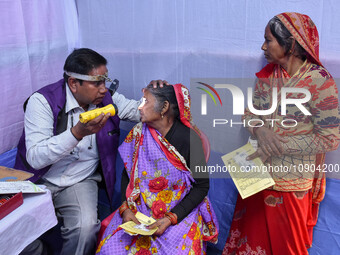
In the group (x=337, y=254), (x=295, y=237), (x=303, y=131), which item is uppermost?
(x=303, y=131)

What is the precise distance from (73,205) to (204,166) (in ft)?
2.74

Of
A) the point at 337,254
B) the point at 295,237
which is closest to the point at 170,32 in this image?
the point at 295,237

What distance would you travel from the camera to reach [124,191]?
191cm

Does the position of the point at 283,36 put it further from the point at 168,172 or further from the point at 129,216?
the point at 129,216

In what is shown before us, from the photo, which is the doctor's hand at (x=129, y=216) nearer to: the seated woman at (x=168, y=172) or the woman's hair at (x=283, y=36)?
the seated woman at (x=168, y=172)

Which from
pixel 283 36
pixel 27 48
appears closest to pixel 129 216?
pixel 283 36

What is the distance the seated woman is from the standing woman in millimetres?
310

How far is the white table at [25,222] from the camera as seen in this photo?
1.31 metres

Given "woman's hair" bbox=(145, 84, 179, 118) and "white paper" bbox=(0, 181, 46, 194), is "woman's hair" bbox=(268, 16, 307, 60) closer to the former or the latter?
"woman's hair" bbox=(145, 84, 179, 118)

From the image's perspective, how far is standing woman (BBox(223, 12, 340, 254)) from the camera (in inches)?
58.9

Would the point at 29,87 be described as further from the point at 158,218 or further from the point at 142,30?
the point at 158,218

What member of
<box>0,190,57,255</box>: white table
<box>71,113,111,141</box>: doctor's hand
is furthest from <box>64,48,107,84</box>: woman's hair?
<box>0,190,57,255</box>: white table

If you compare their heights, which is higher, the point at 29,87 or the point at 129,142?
the point at 29,87

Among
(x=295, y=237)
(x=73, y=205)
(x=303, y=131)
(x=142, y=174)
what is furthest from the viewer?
Answer: (x=73, y=205)
